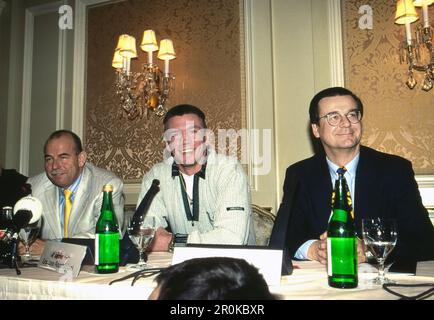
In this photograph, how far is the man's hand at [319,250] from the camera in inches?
57.4

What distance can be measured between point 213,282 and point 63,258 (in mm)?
929

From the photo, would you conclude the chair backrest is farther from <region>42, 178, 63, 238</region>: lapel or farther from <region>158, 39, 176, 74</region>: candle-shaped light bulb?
Answer: <region>158, 39, 176, 74</region>: candle-shaped light bulb

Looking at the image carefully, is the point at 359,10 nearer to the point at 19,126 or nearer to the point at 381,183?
the point at 381,183

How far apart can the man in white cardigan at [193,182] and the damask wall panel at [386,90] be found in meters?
1.45

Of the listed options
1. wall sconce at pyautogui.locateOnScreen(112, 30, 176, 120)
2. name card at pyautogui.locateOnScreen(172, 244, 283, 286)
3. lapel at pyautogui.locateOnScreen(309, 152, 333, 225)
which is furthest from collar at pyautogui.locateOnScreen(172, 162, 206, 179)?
wall sconce at pyautogui.locateOnScreen(112, 30, 176, 120)

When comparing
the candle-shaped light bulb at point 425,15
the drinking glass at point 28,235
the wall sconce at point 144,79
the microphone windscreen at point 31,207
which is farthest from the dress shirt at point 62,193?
the candle-shaped light bulb at point 425,15

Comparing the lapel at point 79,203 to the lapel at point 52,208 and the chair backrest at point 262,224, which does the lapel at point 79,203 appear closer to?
the lapel at point 52,208

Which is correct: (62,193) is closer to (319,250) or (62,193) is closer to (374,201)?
(319,250)

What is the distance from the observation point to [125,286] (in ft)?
3.49

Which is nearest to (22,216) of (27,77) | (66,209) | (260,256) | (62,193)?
(260,256)

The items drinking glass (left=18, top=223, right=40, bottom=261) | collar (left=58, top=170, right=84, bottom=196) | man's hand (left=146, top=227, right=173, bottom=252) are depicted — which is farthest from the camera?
collar (left=58, top=170, right=84, bottom=196)

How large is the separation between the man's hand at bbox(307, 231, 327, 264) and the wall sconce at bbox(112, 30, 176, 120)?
2437 millimetres

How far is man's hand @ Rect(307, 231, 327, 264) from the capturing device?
1459 mm
